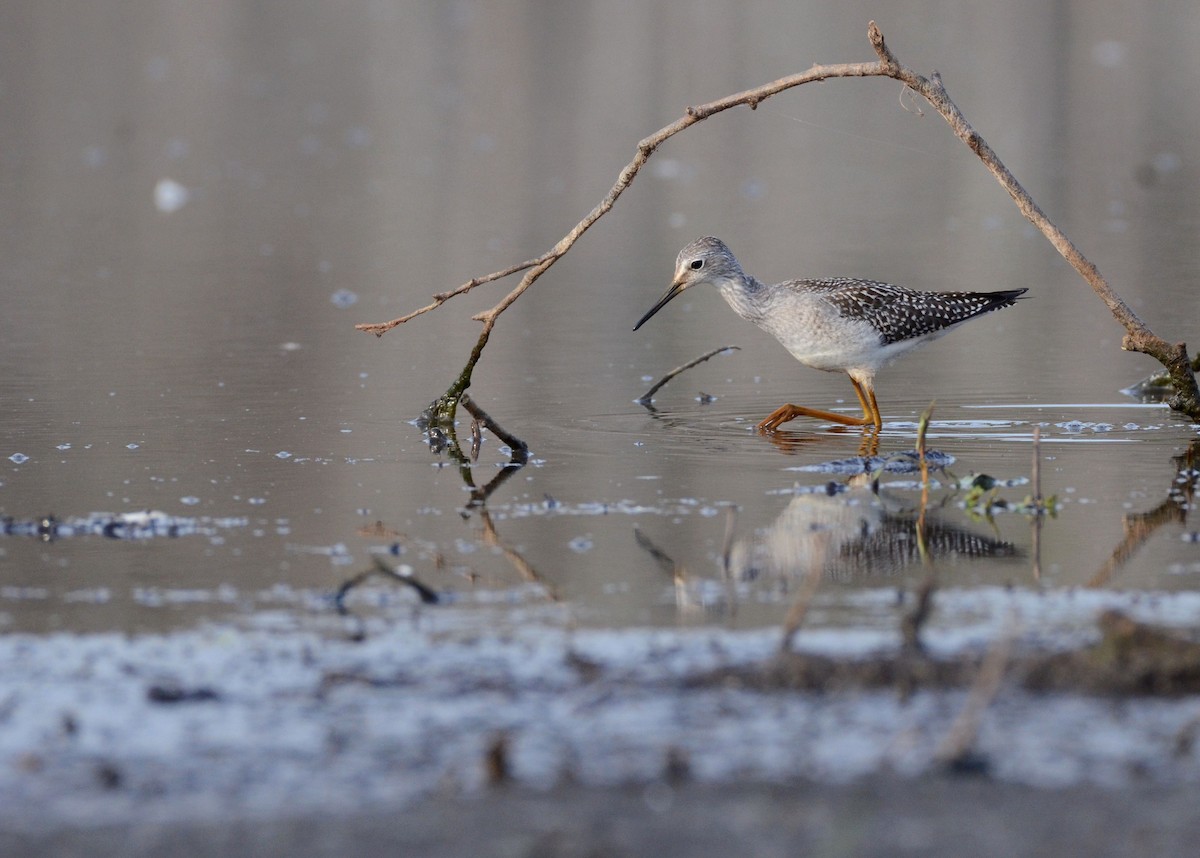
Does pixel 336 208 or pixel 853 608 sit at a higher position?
pixel 336 208

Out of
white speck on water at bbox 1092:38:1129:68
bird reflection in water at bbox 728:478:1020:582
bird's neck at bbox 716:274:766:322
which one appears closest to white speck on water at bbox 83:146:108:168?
bird's neck at bbox 716:274:766:322

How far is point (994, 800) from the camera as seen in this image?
3.50m

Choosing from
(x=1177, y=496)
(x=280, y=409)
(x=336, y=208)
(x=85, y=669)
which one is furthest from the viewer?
(x=336, y=208)

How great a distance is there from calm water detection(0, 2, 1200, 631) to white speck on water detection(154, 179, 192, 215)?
1.09ft

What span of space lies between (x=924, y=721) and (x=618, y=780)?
0.77 metres

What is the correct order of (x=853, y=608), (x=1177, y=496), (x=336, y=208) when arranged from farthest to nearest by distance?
(x=336, y=208)
(x=1177, y=496)
(x=853, y=608)

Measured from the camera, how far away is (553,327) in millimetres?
11836

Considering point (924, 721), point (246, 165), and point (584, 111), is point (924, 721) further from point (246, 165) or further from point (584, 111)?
point (584, 111)

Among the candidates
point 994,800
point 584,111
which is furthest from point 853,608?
point 584,111

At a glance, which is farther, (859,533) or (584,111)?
(584,111)

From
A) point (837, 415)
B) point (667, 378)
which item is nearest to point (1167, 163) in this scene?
A: point (837, 415)

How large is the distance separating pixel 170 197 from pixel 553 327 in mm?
7939

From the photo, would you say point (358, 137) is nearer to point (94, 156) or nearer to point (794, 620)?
point (94, 156)

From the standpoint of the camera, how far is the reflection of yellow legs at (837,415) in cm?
830
